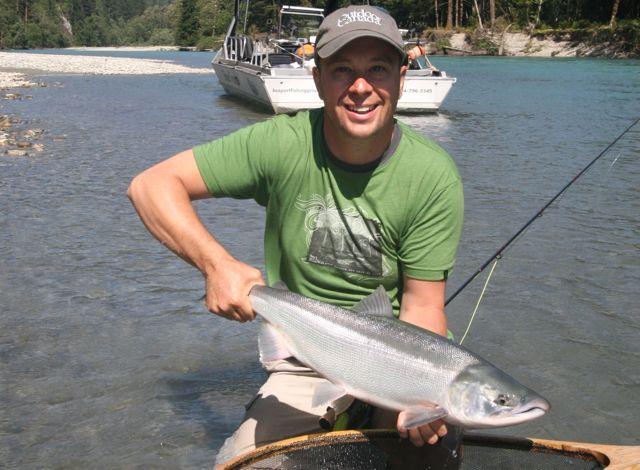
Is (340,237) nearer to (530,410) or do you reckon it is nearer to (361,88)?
(361,88)

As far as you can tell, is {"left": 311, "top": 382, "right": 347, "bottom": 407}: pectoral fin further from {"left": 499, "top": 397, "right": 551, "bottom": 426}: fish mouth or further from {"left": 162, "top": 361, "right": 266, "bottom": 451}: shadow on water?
{"left": 162, "top": 361, "right": 266, "bottom": 451}: shadow on water

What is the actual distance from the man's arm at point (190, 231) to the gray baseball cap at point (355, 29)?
2.32 ft

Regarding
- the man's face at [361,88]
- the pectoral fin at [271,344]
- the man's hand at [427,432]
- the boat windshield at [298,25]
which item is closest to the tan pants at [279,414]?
the pectoral fin at [271,344]

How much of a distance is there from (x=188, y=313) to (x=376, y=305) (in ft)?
11.9

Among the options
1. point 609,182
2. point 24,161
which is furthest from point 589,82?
point 24,161

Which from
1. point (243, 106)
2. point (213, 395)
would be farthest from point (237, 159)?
point (243, 106)

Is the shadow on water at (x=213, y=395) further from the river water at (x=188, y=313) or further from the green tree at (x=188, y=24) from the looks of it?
the green tree at (x=188, y=24)

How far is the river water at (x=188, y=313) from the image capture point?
4.36 m

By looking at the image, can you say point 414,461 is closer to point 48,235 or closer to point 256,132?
point 256,132

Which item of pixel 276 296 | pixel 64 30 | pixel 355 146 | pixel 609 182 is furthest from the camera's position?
pixel 64 30

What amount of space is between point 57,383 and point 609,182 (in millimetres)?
9198

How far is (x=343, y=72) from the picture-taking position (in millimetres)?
2912

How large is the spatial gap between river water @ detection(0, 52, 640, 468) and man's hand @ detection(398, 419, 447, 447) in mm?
1755

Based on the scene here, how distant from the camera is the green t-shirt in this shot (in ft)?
9.45
